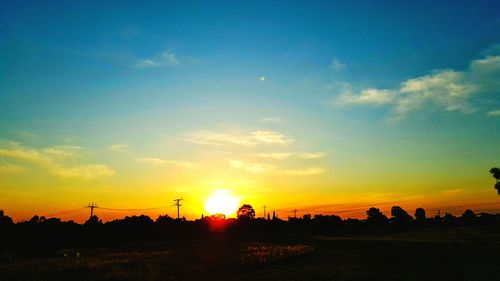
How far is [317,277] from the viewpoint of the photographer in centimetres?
2964

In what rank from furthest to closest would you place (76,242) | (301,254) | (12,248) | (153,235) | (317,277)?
(153,235), (76,242), (12,248), (301,254), (317,277)

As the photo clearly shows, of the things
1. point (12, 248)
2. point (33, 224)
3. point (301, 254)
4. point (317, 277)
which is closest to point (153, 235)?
point (33, 224)

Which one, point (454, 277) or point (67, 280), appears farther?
point (67, 280)

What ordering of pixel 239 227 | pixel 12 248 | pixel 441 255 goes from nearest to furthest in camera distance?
pixel 441 255 < pixel 12 248 < pixel 239 227

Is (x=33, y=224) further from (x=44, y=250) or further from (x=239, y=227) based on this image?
(x=239, y=227)

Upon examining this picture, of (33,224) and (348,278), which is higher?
(33,224)

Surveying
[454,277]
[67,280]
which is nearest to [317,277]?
[454,277]

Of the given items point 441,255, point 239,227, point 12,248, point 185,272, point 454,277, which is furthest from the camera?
point 239,227

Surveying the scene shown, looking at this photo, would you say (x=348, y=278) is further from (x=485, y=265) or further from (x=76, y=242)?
(x=76, y=242)

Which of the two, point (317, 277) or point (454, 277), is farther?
point (317, 277)

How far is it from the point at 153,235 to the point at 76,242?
19.4 m

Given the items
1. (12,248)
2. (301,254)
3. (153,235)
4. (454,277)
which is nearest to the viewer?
(454,277)

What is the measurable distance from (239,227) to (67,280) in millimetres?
99859

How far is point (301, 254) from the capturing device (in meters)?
47.9
